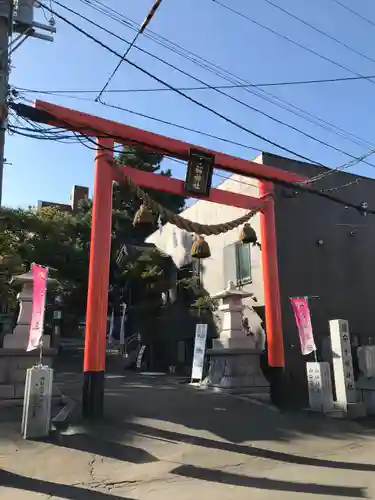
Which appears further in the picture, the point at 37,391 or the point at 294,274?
the point at 294,274

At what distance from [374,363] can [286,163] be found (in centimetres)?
742

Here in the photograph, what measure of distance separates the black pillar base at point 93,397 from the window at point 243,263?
7511 millimetres

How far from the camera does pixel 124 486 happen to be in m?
6.25

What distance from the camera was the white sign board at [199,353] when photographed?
15719 millimetres

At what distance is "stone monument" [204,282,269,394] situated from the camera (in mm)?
13398

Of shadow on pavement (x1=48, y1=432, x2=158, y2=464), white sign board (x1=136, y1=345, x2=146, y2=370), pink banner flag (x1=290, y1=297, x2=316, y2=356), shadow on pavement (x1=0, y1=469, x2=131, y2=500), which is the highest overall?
pink banner flag (x1=290, y1=297, x2=316, y2=356)

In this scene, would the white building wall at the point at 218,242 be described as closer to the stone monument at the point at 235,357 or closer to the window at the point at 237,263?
the window at the point at 237,263

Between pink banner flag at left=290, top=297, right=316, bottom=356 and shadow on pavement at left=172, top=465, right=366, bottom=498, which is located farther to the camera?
pink banner flag at left=290, top=297, right=316, bottom=356

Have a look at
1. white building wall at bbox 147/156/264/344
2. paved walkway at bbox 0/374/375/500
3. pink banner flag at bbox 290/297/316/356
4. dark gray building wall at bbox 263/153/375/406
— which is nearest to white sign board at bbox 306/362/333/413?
pink banner flag at bbox 290/297/316/356

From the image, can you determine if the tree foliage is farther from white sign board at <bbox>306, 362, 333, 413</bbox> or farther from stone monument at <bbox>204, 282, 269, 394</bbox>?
white sign board at <bbox>306, 362, 333, 413</bbox>

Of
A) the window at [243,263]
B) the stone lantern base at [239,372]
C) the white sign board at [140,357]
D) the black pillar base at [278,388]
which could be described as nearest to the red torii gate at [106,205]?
the black pillar base at [278,388]

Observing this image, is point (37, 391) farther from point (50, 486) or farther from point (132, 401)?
point (132, 401)

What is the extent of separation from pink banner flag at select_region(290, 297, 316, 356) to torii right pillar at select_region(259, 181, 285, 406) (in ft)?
2.18

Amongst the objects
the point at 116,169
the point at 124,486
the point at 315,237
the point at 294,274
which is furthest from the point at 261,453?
the point at 315,237
